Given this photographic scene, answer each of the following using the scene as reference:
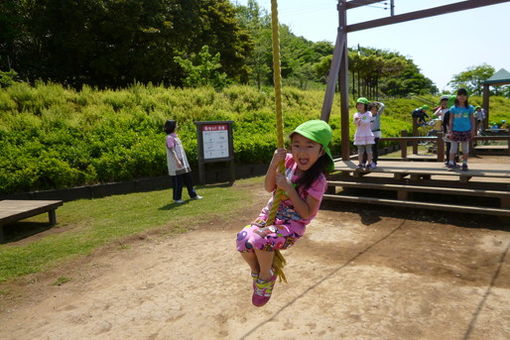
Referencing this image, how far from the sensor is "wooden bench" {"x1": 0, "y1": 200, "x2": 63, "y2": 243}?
5.93m

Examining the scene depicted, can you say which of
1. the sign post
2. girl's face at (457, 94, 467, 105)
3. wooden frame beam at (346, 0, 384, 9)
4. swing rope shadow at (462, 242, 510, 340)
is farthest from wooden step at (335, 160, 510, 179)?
the sign post

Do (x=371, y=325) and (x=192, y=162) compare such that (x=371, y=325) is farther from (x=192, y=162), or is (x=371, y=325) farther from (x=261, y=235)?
(x=192, y=162)

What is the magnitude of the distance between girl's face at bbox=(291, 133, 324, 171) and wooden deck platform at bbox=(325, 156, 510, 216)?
15.7ft

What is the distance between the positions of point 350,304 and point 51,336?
284 centimetres

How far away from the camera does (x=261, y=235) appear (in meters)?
2.41

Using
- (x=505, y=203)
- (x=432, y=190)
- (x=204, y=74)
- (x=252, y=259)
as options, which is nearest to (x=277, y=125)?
(x=252, y=259)

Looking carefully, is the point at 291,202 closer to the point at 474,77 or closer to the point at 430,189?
the point at 430,189

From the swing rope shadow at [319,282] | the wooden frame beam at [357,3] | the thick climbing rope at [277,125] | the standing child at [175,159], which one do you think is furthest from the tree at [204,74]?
the thick climbing rope at [277,125]

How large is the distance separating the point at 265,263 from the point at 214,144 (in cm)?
843

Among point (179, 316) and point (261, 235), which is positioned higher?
point (261, 235)

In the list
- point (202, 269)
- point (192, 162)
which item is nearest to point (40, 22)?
point (192, 162)

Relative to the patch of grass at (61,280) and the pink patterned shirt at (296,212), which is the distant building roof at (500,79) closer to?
the pink patterned shirt at (296,212)

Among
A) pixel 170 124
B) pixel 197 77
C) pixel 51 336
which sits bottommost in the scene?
pixel 51 336

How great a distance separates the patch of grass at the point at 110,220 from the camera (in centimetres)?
521
